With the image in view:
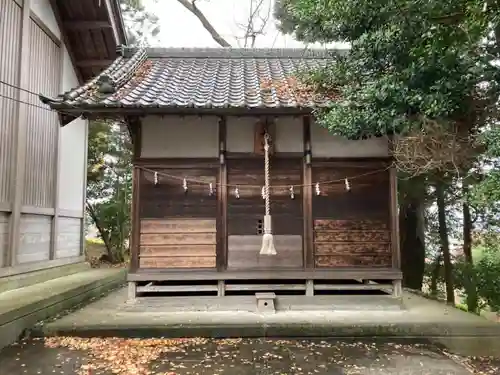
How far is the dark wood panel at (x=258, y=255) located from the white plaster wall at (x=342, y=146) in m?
1.56

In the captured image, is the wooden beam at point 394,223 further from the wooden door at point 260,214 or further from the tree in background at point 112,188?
the tree in background at point 112,188

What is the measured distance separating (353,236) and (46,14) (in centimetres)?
815

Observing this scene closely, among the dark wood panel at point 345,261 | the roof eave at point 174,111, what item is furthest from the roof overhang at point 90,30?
the dark wood panel at point 345,261

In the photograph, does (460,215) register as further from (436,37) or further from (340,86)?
(436,37)

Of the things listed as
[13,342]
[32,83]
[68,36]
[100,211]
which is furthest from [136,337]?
[100,211]

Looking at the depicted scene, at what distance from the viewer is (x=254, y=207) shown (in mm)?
7109

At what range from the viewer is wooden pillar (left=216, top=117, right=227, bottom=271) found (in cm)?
700

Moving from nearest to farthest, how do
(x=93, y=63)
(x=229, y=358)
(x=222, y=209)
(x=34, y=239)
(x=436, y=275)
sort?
(x=229, y=358), (x=222, y=209), (x=34, y=239), (x=93, y=63), (x=436, y=275)

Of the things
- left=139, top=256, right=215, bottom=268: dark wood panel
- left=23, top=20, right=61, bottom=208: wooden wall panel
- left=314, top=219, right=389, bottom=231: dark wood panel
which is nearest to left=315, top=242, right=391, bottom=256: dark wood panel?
left=314, top=219, right=389, bottom=231: dark wood panel

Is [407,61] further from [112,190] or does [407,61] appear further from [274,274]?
[112,190]

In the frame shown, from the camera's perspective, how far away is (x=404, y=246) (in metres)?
12.7

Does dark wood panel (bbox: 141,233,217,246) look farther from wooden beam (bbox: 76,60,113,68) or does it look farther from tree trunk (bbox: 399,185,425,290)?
tree trunk (bbox: 399,185,425,290)

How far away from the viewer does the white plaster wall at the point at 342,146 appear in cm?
722

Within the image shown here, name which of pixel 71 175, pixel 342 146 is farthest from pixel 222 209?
pixel 71 175
